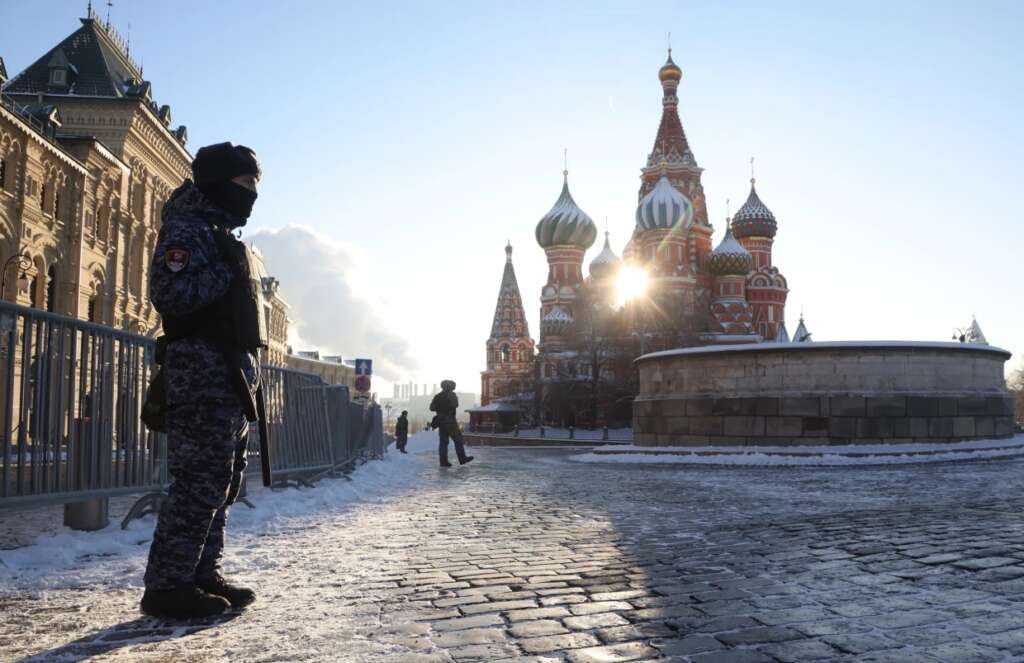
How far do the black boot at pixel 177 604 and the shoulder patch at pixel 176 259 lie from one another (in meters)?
1.22

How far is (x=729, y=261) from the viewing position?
54.0 m

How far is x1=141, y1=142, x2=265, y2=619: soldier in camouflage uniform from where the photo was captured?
301 cm

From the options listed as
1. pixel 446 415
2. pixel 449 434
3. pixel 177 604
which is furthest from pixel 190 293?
pixel 449 434

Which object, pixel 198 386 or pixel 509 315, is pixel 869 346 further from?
pixel 509 315

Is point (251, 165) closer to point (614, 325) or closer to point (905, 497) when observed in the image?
point (905, 497)

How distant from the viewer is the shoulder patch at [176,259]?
3012 millimetres

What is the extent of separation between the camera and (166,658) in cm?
254

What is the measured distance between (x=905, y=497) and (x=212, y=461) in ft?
20.7

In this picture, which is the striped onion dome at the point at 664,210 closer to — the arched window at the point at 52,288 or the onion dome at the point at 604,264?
the onion dome at the point at 604,264

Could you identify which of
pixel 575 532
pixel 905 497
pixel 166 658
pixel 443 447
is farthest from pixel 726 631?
pixel 443 447

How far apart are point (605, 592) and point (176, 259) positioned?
7.45 feet

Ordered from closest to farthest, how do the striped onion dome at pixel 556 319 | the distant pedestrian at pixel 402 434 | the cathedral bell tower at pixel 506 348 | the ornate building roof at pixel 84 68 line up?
the distant pedestrian at pixel 402 434 → the ornate building roof at pixel 84 68 → the striped onion dome at pixel 556 319 → the cathedral bell tower at pixel 506 348

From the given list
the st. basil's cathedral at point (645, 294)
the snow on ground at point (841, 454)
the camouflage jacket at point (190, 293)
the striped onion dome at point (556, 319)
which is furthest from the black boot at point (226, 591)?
the striped onion dome at point (556, 319)

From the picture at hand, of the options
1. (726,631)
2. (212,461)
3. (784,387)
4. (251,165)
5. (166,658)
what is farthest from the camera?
(784,387)
